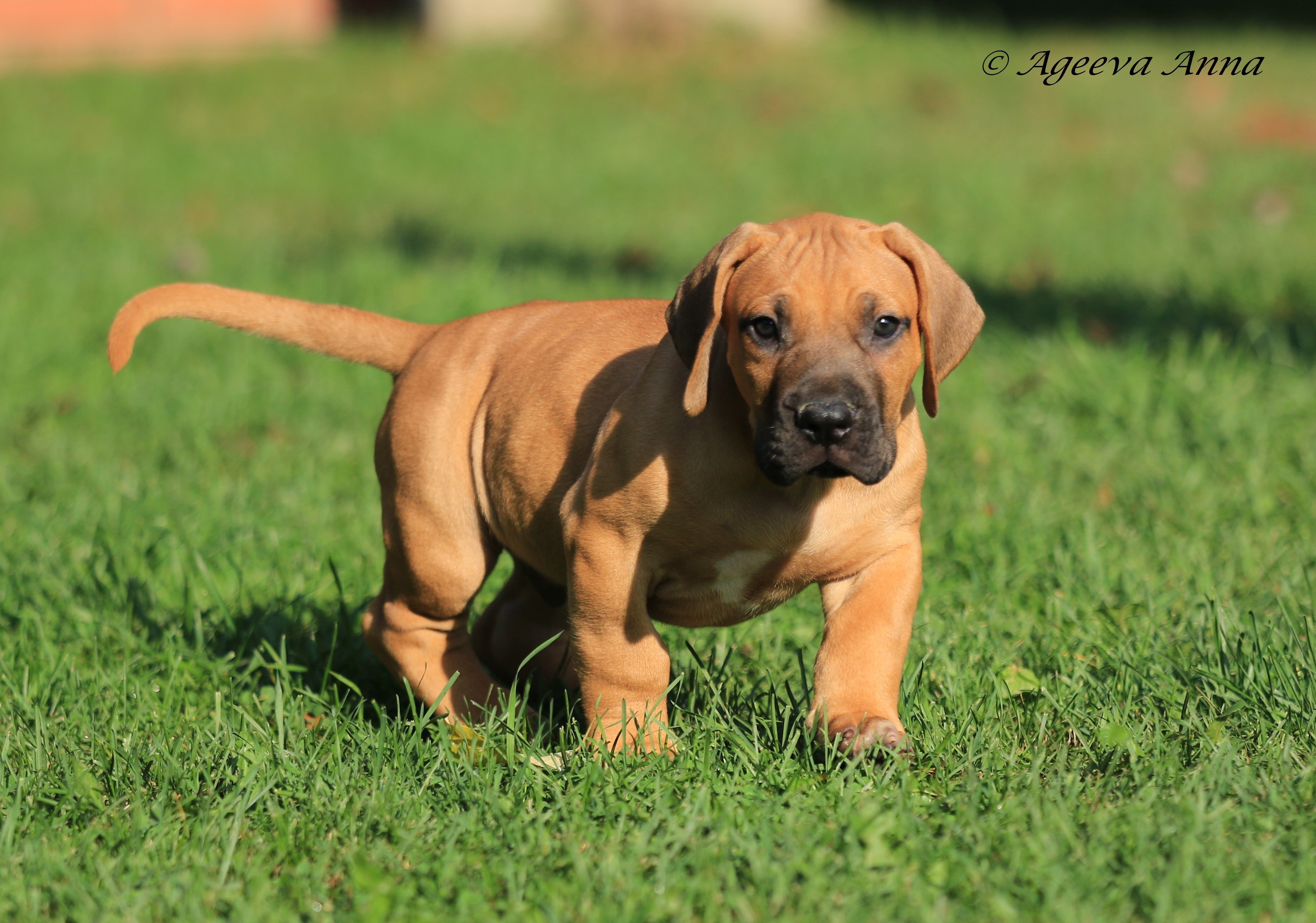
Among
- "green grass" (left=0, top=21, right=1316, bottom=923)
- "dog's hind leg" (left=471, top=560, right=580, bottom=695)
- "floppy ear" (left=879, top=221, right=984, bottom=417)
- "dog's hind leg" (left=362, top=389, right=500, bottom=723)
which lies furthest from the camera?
"dog's hind leg" (left=471, top=560, right=580, bottom=695)

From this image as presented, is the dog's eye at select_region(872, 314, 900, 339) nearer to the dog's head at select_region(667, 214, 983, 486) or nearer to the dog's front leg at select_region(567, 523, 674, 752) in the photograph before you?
the dog's head at select_region(667, 214, 983, 486)

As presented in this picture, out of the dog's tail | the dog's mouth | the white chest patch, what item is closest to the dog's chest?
the white chest patch

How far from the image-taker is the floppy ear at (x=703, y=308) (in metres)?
2.87

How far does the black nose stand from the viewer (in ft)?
9.00

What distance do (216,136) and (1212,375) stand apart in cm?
983

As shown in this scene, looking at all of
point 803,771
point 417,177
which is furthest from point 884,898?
point 417,177

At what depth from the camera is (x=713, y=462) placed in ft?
9.86

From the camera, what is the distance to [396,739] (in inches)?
125

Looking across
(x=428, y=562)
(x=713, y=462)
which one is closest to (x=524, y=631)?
(x=428, y=562)

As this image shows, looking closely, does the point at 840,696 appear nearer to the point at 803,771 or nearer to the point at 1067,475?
the point at 803,771

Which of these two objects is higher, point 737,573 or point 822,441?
point 822,441

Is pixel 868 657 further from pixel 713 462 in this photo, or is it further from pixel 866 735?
pixel 713 462

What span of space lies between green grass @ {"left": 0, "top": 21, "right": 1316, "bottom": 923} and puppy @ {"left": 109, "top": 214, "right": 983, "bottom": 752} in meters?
0.23

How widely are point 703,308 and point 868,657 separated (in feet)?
2.75
